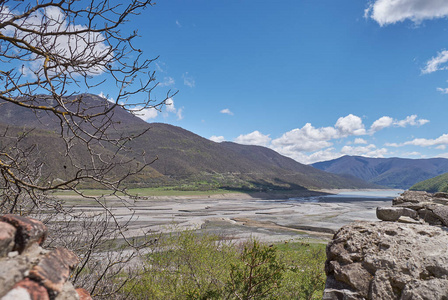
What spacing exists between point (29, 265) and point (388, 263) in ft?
17.6

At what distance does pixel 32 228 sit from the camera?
2379 mm

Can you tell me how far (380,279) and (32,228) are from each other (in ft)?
17.2

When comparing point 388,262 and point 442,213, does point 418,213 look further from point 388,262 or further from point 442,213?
point 388,262

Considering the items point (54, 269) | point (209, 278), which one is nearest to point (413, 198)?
point (209, 278)

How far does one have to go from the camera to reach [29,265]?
2090 mm

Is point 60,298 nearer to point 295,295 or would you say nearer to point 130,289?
point 130,289

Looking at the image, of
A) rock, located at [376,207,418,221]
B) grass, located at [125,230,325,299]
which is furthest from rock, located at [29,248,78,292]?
rock, located at [376,207,418,221]

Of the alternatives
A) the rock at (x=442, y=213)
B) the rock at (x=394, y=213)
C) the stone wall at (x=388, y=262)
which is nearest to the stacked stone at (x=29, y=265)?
the stone wall at (x=388, y=262)

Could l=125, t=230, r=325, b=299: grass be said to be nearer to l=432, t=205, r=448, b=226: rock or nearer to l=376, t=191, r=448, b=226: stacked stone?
l=376, t=191, r=448, b=226: stacked stone

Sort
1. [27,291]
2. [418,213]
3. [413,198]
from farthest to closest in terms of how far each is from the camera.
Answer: [413,198], [418,213], [27,291]

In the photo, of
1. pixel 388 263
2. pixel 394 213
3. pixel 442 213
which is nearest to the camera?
pixel 388 263

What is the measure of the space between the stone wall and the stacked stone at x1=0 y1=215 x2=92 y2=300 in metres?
4.45

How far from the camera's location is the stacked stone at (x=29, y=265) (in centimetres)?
187

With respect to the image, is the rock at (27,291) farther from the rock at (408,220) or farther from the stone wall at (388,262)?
the rock at (408,220)
